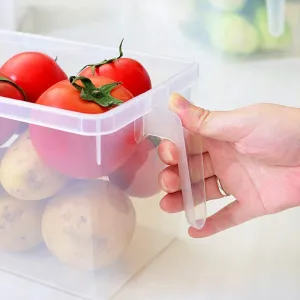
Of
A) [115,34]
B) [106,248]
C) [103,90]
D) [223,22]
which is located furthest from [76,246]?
[115,34]

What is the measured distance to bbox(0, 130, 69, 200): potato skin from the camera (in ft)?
1.94

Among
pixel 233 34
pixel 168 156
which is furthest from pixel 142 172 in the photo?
pixel 233 34

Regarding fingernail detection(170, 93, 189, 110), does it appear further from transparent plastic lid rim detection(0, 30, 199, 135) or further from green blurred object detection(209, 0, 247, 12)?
green blurred object detection(209, 0, 247, 12)

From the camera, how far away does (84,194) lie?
583 mm

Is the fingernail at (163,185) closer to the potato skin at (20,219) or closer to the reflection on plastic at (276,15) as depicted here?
the potato skin at (20,219)

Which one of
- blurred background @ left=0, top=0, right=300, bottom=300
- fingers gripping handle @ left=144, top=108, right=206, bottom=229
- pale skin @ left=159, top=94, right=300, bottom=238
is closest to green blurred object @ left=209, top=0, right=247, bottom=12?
blurred background @ left=0, top=0, right=300, bottom=300

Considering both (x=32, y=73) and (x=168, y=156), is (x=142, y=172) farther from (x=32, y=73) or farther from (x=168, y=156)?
(x=32, y=73)

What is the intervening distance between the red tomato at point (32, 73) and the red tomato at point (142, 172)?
12 cm

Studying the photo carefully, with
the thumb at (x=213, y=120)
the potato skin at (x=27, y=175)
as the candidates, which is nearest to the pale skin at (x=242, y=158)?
the thumb at (x=213, y=120)

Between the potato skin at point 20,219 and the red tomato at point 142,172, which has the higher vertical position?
the red tomato at point 142,172

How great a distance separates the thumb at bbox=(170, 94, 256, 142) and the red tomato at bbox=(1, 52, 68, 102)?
0.45 ft

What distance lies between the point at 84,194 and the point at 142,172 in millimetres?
70

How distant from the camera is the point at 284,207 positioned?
27.7 inches

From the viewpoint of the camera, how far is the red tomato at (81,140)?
0.56m
